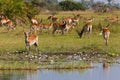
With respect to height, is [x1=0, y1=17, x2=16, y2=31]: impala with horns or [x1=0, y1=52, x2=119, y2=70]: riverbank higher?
[x1=0, y1=52, x2=119, y2=70]: riverbank

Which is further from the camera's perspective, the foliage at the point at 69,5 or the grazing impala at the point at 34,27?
the foliage at the point at 69,5

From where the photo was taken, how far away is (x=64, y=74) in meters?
15.4

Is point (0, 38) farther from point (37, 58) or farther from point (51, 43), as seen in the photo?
point (37, 58)

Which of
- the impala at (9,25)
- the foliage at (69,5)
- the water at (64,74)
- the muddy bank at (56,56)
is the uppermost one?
the water at (64,74)

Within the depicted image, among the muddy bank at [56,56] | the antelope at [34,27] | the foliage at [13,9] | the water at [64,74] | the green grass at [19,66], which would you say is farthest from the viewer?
the foliage at [13,9]

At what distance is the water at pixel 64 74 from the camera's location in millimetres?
14741

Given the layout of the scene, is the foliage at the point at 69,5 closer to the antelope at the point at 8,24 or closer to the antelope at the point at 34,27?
the antelope at the point at 8,24

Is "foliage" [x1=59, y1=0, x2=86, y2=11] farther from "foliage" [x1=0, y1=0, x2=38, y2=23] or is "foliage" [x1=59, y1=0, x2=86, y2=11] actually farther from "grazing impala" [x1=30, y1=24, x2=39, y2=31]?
"grazing impala" [x1=30, y1=24, x2=39, y2=31]

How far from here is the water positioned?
14.7 meters

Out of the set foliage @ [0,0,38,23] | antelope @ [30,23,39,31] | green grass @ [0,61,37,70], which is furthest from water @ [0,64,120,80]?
foliage @ [0,0,38,23]

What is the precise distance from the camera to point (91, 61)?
18.8 meters

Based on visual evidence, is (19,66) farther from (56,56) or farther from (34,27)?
(34,27)

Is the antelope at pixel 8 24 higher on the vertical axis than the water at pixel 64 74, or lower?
lower

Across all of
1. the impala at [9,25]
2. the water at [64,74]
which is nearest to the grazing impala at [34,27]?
the impala at [9,25]
